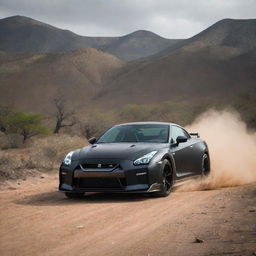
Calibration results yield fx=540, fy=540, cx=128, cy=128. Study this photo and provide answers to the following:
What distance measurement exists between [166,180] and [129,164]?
3.43 feet

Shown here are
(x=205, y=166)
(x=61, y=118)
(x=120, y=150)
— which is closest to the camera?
(x=120, y=150)

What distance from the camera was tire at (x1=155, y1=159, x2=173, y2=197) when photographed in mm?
10020

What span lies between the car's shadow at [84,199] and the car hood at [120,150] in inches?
30.8

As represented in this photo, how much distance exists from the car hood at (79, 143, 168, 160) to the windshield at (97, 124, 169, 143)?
18.1 inches

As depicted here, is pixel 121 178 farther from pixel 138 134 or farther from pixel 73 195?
pixel 138 134

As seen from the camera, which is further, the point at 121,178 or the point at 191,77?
the point at 191,77

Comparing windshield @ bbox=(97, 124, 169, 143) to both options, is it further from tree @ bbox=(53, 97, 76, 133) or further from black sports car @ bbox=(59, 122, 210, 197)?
tree @ bbox=(53, 97, 76, 133)

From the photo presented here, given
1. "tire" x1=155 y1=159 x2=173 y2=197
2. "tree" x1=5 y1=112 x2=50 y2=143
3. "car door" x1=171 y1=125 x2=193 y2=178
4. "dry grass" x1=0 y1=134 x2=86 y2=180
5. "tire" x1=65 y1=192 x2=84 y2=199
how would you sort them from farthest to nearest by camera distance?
"tree" x1=5 y1=112 x2=50 y2=143
"dry grass" x1=0 y1=134 x2=86 y2=180
"car door" x1=171 y1=125 x2=193 y2=178
"tire" x1=65 y1=192 x2=84 y2=199
"tire" x1=155 y1=159 x2=173 y2=197

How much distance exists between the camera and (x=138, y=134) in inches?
441

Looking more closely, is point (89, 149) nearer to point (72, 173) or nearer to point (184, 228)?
point (72, 173)

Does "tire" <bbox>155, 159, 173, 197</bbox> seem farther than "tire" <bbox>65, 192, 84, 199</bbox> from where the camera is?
No

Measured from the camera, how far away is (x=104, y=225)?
716 centimetres

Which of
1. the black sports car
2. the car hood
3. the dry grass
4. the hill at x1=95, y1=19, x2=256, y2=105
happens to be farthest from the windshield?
the hill at x1=95, y1=19, x2=256, y2=105

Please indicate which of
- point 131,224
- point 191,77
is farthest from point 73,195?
point 191,77
